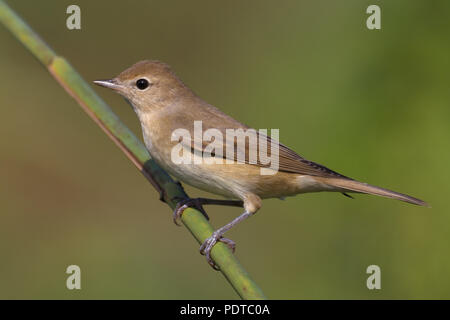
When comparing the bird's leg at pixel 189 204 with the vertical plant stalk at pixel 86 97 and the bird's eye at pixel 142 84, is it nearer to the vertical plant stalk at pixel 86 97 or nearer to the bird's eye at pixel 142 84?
the vertical plant stalk at pixel 86 97

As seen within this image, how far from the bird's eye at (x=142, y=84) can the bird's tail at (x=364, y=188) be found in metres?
1.24

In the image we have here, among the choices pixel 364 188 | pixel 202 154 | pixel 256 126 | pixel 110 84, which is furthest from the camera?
pixel 256 126

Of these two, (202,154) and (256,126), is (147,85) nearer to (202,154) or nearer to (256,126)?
(202,154)

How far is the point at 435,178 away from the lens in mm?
2953

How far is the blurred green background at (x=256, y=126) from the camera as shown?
3021 millimetres

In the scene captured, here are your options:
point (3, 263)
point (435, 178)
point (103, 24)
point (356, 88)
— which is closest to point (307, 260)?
point (435, 178)

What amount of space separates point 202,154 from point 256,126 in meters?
1.13

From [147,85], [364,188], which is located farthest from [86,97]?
[364,188]

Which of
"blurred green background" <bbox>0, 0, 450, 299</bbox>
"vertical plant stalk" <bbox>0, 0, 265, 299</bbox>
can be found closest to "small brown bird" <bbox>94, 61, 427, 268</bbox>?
"blurred green background" <bbox>0, 0, 450, 299</bbox>

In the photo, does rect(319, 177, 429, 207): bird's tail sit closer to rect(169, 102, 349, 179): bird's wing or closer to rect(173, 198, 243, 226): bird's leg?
rect(169, 102, 349, 179): bird's wing

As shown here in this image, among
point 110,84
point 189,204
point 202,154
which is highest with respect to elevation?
point 110,84

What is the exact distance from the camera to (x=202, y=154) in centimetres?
323

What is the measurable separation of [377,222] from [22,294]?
2.15 m

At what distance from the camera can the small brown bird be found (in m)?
3.11
